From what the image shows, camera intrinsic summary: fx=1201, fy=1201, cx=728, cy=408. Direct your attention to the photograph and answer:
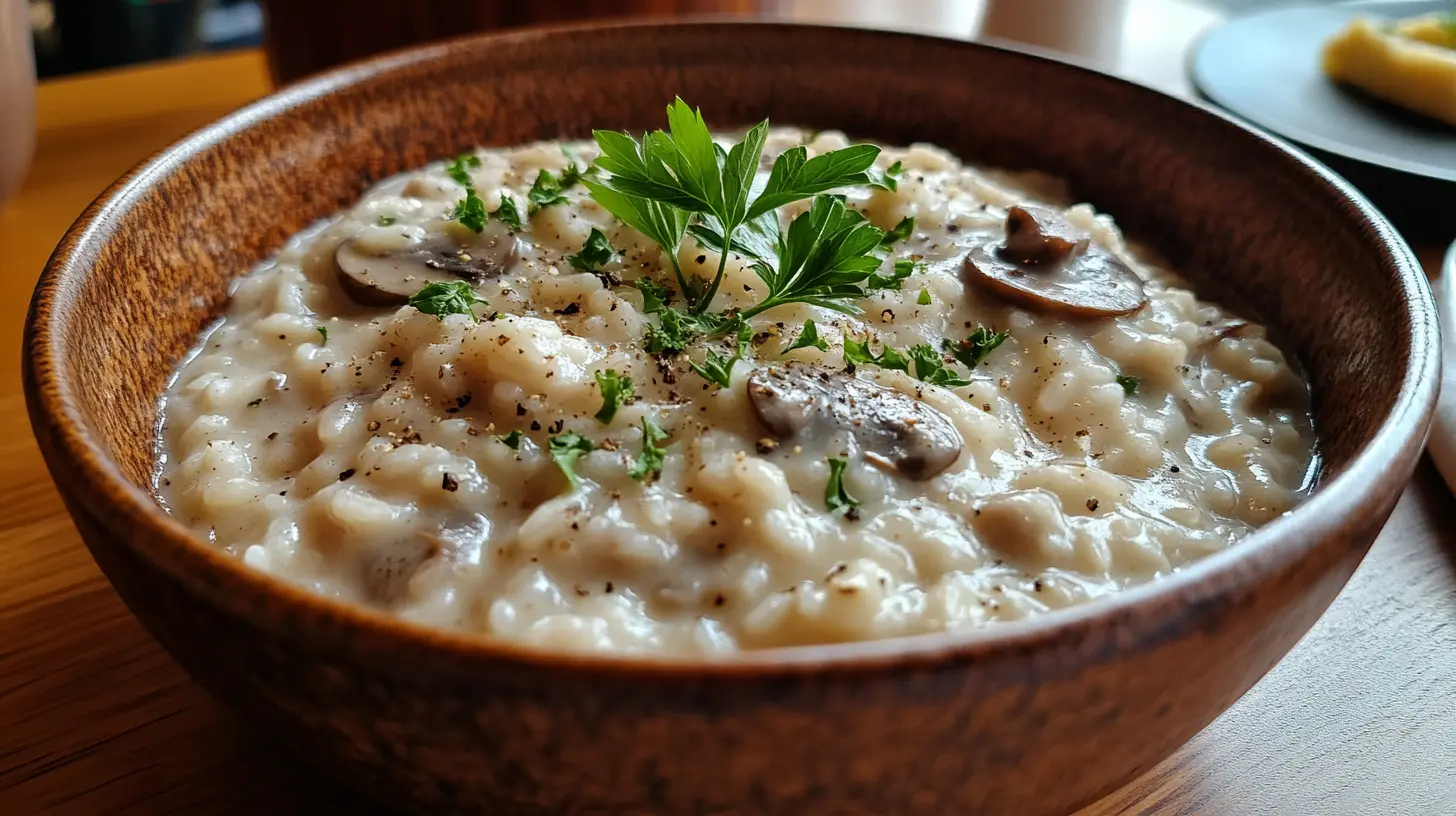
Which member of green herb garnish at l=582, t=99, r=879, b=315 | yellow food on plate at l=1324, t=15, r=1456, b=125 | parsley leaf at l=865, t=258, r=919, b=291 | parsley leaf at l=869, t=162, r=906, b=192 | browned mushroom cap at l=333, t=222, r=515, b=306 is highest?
yellow food on plate at l=1324, t=15, r=1456, b=125

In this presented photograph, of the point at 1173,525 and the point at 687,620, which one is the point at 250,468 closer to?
the point at 687,620

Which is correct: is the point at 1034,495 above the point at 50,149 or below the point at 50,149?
above

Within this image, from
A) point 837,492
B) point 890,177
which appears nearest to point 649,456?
point 837,492

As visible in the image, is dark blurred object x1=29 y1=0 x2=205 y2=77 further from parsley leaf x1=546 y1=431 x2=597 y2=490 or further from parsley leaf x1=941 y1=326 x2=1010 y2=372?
parsley leaf x1=941 y1=326 x2=1010 y2=372

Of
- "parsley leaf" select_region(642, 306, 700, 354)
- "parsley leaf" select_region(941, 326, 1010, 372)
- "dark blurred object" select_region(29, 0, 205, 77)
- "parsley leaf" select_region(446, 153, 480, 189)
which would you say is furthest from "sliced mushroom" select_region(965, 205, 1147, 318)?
"dark blurred object" select_region(29, 0, 205, 77)

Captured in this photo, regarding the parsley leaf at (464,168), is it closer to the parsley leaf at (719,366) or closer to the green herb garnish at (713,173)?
the green herb garnish at (713,173)

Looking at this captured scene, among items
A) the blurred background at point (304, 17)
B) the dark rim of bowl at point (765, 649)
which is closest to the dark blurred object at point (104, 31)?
the blurred background at point (304, 17)

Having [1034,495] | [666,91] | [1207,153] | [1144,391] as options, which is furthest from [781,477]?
[666,91]

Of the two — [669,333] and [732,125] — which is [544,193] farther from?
[732,125]
